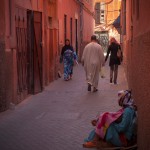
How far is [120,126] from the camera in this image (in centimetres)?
686

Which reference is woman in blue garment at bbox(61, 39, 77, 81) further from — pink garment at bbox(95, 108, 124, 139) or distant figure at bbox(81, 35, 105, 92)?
pink garment at bbox(95, 108, 124, 139)

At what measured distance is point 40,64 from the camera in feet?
50.7

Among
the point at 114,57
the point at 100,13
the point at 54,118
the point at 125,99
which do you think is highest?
the point at 100,13

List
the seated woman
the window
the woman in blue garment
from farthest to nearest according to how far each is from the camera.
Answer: the window, the woman in blue garment, the seated woman

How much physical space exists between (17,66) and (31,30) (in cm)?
233

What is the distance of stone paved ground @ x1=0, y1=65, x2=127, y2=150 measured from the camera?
772cm

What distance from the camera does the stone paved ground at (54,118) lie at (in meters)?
7.72

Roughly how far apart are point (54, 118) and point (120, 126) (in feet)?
11.5

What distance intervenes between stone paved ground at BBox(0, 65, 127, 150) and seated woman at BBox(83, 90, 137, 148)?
489 millimetres

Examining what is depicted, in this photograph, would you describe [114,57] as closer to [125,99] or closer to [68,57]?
[68,57]

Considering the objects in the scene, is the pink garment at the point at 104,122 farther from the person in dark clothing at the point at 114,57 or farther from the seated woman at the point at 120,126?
the person in dark clothing at the point at 114,57

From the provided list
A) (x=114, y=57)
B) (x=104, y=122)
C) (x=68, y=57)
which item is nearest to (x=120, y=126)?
(x=104, y=122)

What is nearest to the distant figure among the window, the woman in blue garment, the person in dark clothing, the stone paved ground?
the stone paved ground

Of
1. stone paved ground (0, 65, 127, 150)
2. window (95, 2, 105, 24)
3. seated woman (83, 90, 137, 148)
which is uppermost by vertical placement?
window (95, 2, 105, 24)
